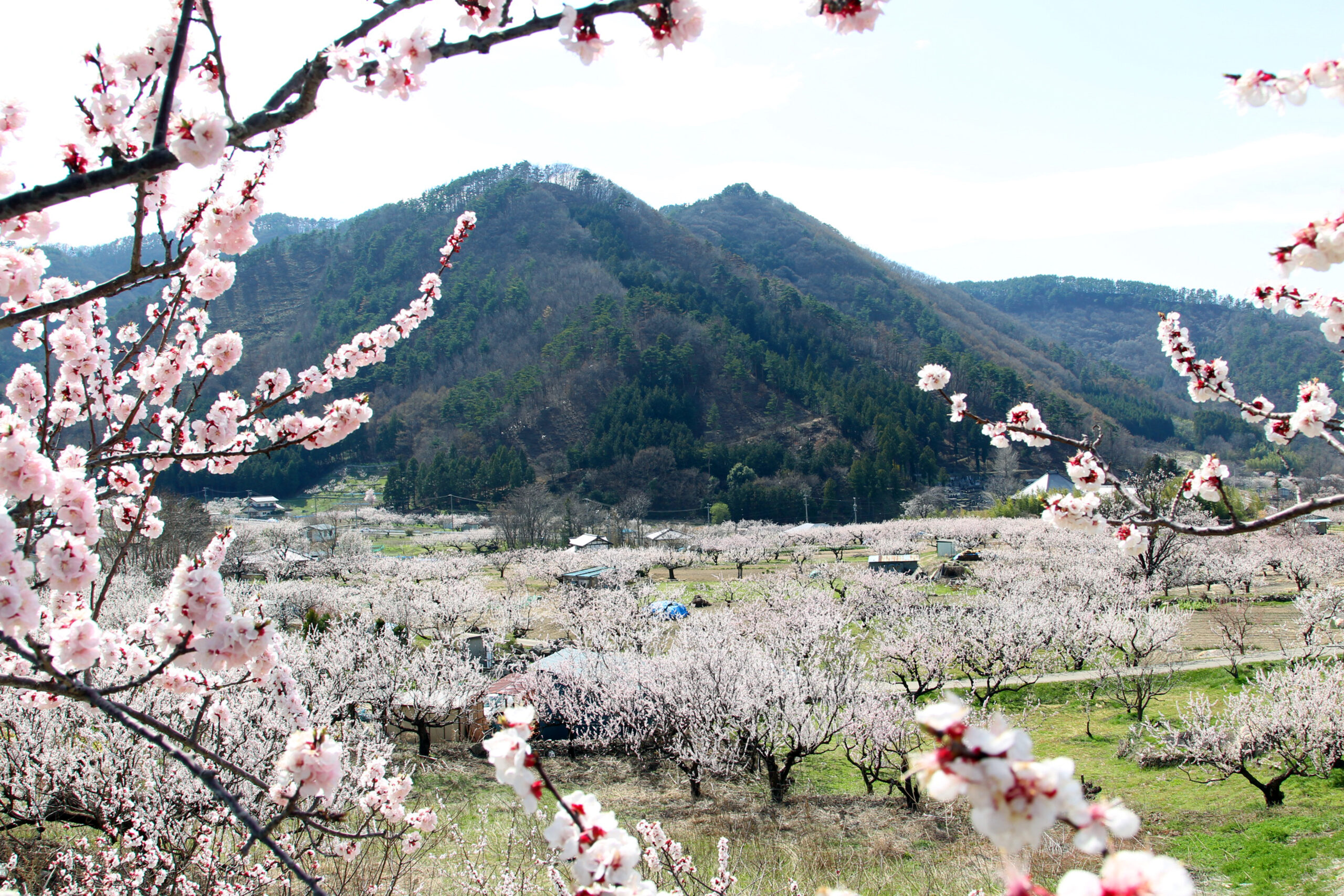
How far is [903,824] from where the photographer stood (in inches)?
472

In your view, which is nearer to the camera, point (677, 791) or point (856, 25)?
point (856, 25)

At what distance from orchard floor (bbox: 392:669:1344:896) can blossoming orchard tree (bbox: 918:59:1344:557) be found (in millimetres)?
6478

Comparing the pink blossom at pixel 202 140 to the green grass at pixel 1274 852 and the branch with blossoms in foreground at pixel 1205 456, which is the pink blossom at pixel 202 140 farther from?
the green grass at pixel 1274 852

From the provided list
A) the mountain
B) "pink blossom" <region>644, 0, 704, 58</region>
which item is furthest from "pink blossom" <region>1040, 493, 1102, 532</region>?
the mountain

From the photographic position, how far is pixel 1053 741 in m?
16.3

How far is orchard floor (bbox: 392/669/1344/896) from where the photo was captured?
30.5 feet

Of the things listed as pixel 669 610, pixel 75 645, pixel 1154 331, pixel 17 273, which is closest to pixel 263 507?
pixel 669 610

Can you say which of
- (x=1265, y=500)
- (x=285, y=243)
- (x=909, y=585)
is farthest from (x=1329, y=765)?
(x=285, y=243)

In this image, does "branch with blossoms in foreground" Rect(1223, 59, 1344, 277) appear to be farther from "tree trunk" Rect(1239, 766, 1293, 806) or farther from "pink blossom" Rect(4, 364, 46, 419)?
"tree trunk" Rect(1239, 766, 1293, 806)

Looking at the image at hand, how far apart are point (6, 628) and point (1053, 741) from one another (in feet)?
61.4

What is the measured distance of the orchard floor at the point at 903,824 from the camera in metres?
9.29

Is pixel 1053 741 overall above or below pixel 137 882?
below

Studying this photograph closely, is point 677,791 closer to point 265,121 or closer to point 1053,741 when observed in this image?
point 1053,741

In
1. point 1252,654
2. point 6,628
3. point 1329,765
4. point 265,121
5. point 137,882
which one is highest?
point 265,121
